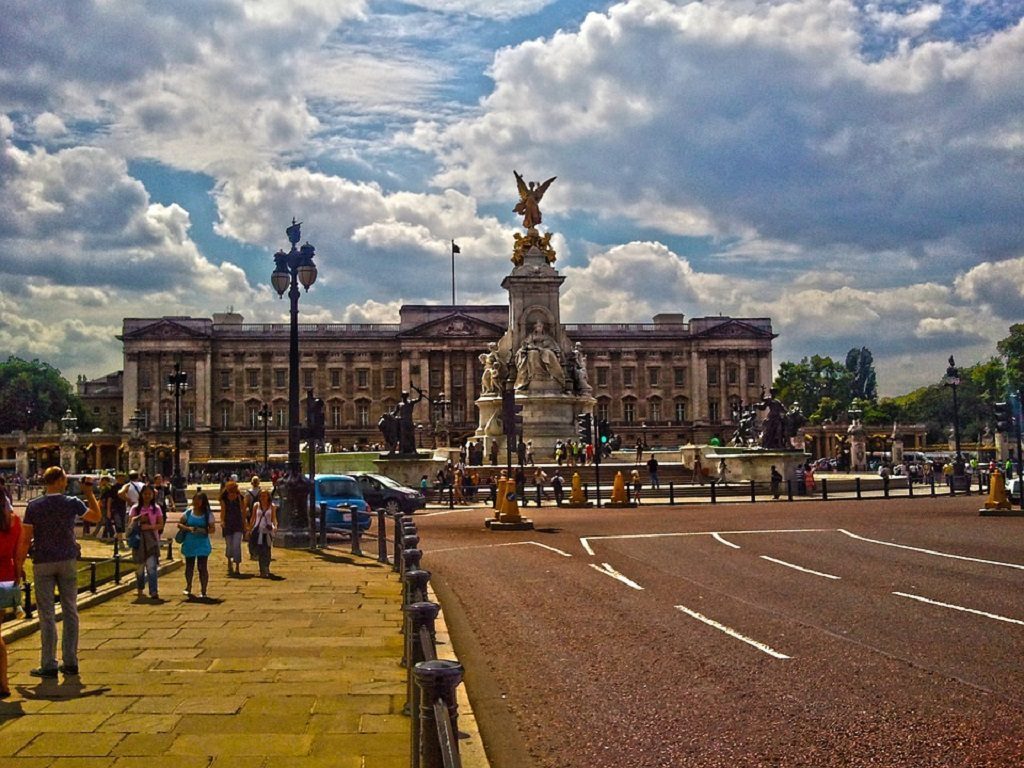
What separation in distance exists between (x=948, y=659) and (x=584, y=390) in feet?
169

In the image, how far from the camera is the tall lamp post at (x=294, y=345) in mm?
22781

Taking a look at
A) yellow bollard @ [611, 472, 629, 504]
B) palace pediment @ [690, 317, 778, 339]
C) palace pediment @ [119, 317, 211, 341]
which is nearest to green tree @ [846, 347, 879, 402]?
palace pediment @ [690, 317, 778, 339]

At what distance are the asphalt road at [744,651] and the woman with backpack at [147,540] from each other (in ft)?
13.7

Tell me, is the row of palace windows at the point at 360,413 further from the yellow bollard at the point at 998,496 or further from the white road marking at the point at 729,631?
the white road marking at the point at 729,631

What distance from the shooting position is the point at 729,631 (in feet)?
37.2

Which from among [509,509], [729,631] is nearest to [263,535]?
[729,631]

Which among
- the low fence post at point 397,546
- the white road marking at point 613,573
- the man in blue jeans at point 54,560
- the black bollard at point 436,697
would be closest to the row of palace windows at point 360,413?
the low fence post at point 397,546

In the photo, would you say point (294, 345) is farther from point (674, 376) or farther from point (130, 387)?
point (674, 376)

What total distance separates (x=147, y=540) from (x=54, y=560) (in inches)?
205

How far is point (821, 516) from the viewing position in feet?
98.8

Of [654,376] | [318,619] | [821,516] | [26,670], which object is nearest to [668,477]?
[821,516]

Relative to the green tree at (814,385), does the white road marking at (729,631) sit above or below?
below

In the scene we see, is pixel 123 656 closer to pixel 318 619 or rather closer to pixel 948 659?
pixel 318 619

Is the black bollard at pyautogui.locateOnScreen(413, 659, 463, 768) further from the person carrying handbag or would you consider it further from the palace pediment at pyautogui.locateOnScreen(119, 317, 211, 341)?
the palace pediment at pyautogui.locateOnScreen(119, 317, 211, 341)
